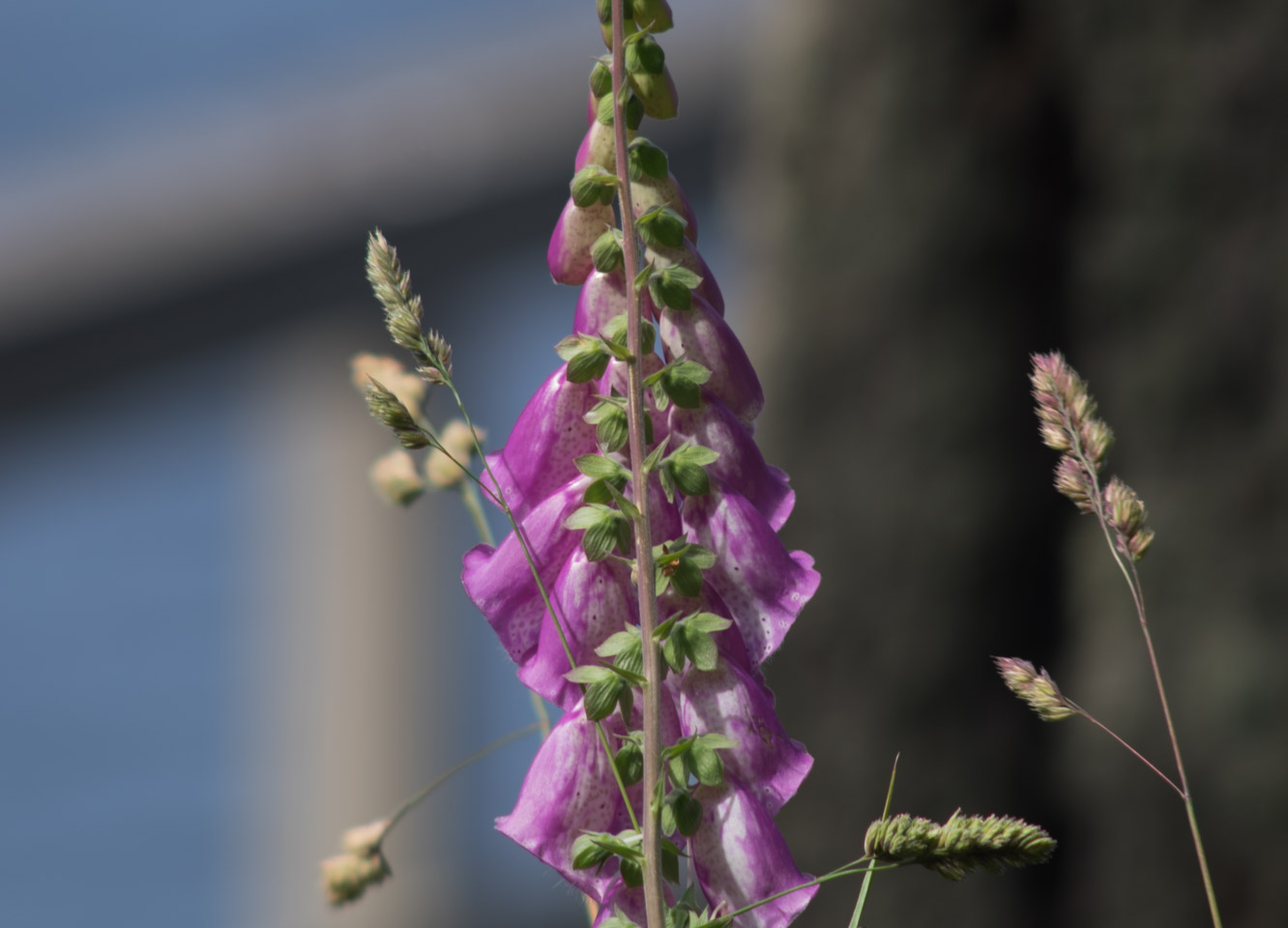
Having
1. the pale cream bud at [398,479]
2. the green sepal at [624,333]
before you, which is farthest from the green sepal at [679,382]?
the pale cream bud at [398,479]

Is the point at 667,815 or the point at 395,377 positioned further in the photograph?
the point at 395,377

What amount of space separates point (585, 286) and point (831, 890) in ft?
5.89

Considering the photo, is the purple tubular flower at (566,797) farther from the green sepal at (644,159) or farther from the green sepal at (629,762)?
the green sepal at (644,159)

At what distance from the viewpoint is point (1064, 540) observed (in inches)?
92.8

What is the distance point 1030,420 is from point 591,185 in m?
2.16

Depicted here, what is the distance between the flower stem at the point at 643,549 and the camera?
33 centimetres

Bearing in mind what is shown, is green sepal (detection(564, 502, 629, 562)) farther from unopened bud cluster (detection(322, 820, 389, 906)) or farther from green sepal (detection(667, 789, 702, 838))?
unopened bud cluster (detection(322, 820, 389, 906))

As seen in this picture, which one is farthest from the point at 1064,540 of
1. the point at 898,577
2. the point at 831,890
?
the point at 831,890

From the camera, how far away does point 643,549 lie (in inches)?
13.4

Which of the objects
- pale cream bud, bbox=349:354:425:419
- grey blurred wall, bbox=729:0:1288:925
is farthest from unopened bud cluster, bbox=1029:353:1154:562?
grey blurred wall, bbox=729:0:1288:925

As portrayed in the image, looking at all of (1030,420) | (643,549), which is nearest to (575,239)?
(643,549)

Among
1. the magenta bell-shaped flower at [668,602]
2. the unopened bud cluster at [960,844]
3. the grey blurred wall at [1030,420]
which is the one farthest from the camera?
the grey blurred wall at [1030,420]

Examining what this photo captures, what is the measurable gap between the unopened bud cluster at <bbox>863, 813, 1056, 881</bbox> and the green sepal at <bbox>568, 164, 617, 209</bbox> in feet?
0.67

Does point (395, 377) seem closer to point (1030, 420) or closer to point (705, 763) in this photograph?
point (705, 763)
